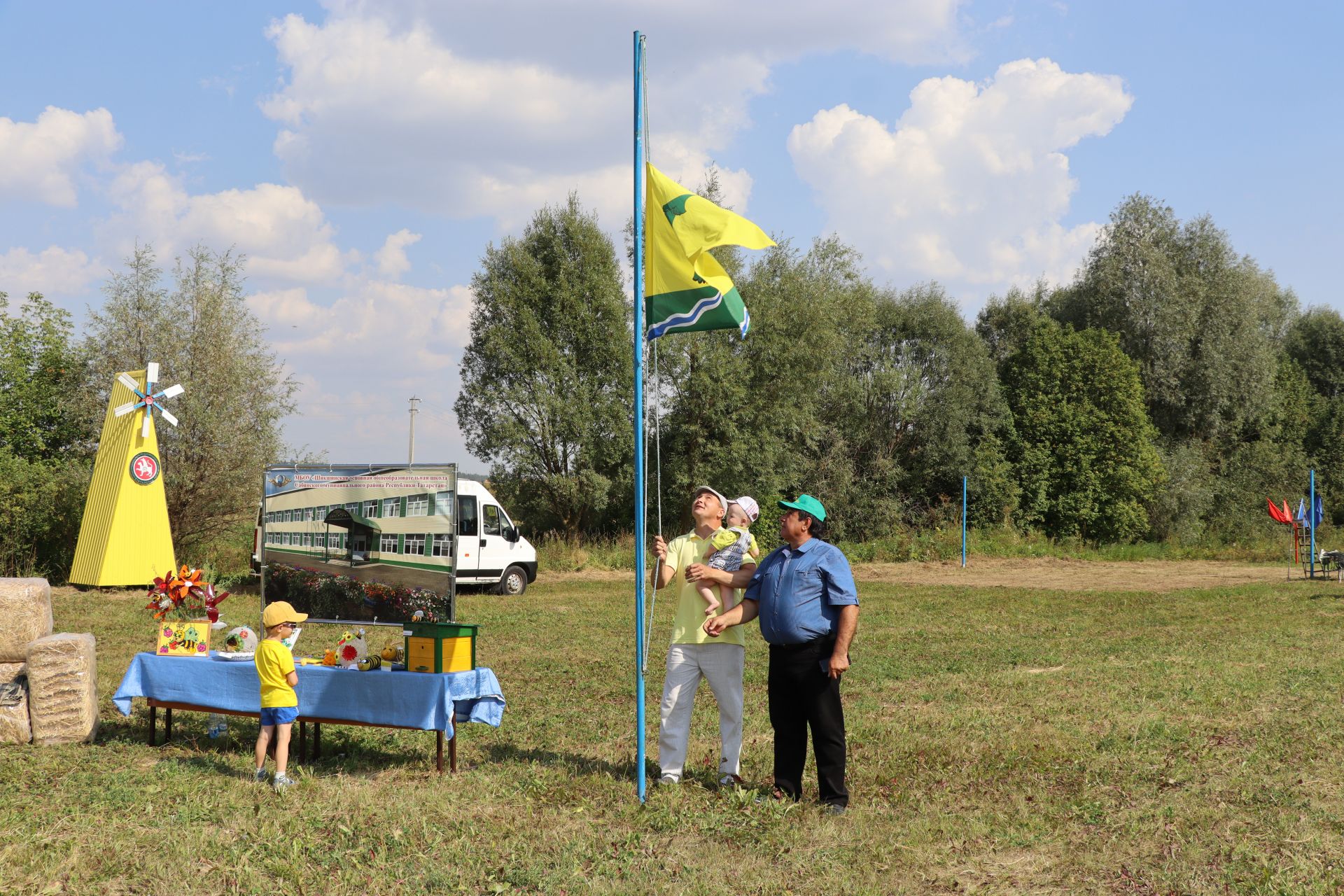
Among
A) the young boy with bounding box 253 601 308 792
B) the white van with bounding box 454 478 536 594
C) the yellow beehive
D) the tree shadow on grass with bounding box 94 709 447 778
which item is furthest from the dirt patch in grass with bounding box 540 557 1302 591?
the young boy with bounding box 253 601 308 792

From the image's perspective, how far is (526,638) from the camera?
14.0m

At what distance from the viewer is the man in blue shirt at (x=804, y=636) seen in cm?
583

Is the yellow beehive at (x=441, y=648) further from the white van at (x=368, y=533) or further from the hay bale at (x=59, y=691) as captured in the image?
the hay bale at (x=59, y=691)

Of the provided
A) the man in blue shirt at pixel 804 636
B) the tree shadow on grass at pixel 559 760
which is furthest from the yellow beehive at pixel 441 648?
the man in blue shirt at pixel 804 636

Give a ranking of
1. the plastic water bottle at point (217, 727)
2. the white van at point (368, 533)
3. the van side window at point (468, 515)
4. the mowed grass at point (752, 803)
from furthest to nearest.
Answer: the van side window at point (468, 515) → the white van at point (368, 533) → the plastic water bottle at point (217, 727) → the mowed grass at point (752, 803)

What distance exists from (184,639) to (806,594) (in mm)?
4843

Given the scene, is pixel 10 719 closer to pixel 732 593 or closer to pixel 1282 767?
pixel 732 593

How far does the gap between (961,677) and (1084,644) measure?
10.9 feet

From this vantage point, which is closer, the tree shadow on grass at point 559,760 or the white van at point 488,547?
the tree shadow on grass at point 559,760

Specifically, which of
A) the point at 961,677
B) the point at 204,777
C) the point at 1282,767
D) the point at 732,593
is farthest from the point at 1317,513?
the point at 204,777

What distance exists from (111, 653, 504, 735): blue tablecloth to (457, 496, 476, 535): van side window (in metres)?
11.9

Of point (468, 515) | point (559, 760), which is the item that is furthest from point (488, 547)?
point (559, 760)

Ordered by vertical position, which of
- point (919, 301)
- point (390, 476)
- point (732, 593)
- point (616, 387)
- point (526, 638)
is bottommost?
point (526, 638)

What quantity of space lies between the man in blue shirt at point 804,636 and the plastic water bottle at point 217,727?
3980 millimetres
